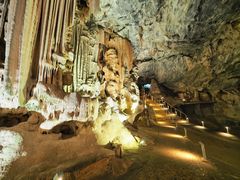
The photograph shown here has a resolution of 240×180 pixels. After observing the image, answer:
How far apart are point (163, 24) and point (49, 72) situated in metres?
8.74

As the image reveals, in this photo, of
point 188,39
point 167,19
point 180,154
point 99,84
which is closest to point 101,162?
point 180,154

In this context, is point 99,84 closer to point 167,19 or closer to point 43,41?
point 43,41

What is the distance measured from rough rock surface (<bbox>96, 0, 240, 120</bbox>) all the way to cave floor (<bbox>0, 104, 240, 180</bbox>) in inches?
290

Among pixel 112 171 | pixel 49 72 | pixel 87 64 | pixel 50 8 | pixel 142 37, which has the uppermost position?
pixel 142 37

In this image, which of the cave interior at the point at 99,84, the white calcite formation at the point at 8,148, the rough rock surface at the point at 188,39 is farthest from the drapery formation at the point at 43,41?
the rough rock surface at the point at 188,39

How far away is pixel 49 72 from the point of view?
6180mm

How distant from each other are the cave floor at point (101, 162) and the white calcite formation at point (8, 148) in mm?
116

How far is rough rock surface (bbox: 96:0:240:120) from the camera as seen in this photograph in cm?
1025

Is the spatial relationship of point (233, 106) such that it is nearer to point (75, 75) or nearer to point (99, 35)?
point (99, 35)

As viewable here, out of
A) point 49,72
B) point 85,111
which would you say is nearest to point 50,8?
point 49,72

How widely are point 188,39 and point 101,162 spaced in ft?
40.9

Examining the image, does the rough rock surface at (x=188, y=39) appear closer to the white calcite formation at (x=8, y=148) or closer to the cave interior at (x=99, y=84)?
the cave interior at (x=99, y=84)

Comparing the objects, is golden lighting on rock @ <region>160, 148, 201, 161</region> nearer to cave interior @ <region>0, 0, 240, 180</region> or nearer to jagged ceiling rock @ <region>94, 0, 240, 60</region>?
cave interior @ <region>0, 0, 240, 180</region>

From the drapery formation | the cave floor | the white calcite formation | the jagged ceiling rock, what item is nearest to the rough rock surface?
the jagged ceiling rock
